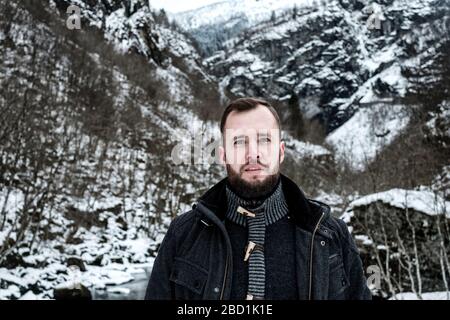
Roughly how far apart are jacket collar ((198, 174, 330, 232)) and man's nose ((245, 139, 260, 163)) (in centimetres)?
28

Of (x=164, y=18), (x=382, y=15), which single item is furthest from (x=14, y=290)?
(x=382, y=15)

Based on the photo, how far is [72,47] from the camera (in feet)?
127

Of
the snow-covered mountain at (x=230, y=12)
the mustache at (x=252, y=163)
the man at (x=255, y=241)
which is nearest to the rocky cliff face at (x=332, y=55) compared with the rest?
the snow-covered mountain at (x=230, y=12)

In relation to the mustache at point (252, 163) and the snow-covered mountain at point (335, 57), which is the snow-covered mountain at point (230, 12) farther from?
the mustache at point (252, 163)

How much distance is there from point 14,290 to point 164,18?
247 ft

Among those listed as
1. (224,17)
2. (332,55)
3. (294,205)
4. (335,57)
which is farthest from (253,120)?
(224,17)

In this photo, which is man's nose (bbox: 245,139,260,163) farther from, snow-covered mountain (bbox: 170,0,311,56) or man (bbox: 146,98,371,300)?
snow-covered mountain (bbox: 170,0,311,56)

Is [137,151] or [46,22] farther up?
[46,22]

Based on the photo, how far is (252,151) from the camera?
6.66 ft

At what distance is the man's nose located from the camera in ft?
6.68

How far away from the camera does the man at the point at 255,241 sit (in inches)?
78.1

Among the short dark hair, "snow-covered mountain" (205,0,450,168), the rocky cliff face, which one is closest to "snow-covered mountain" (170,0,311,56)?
"snow-covered mountain" (205,0,450,168)

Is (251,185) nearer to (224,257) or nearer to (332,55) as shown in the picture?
(224,257)
